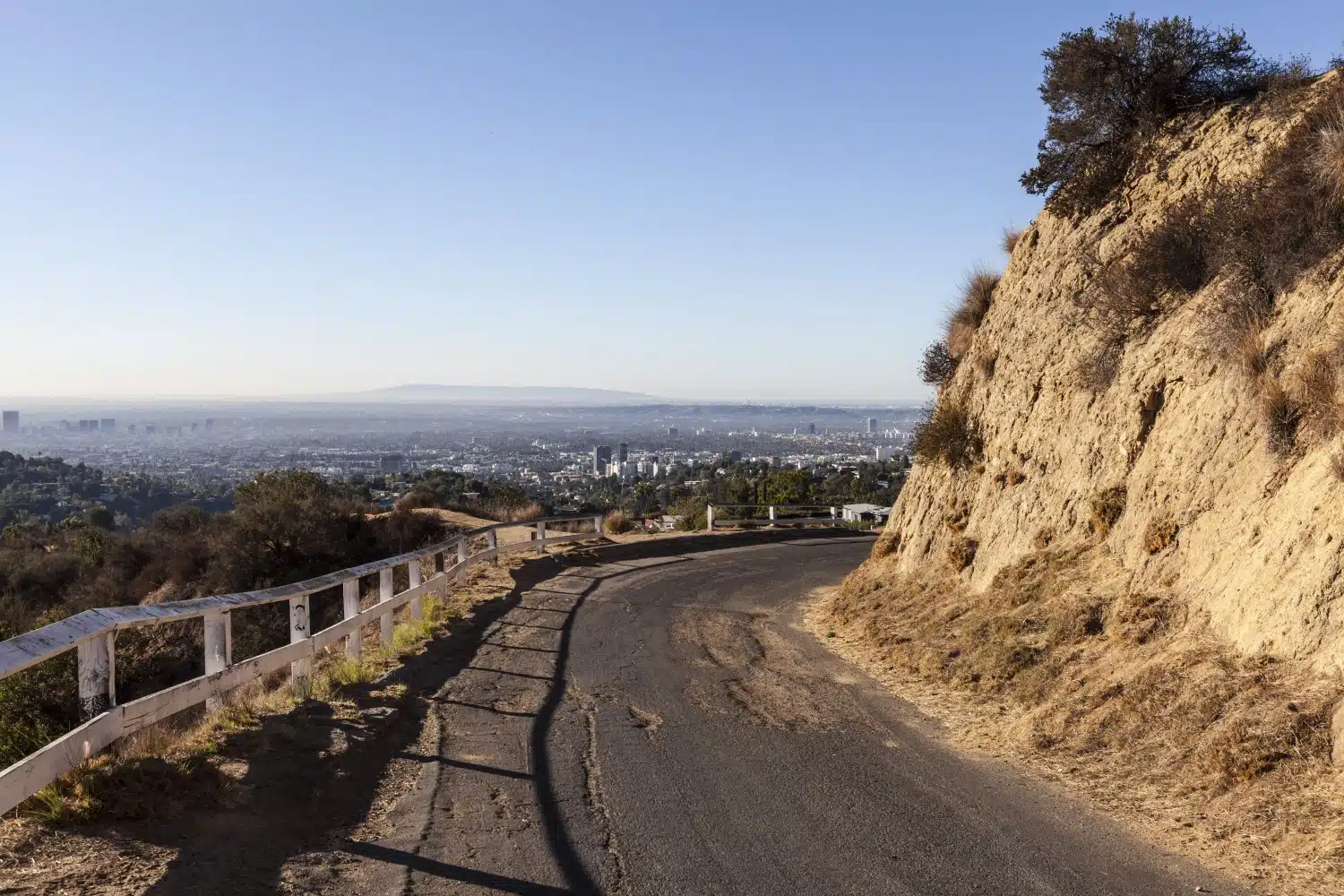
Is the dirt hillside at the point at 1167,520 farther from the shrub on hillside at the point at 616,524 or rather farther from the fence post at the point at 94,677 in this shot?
the shrub on hillside at the point at 616,524

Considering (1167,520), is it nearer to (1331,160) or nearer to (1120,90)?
(1331,160)

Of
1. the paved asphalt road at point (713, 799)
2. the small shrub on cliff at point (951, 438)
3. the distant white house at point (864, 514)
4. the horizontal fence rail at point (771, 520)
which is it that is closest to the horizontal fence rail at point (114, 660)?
the paved asphalt road at point (713, 799)

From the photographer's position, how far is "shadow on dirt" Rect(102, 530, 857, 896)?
5238 millimetres

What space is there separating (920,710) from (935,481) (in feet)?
29.6

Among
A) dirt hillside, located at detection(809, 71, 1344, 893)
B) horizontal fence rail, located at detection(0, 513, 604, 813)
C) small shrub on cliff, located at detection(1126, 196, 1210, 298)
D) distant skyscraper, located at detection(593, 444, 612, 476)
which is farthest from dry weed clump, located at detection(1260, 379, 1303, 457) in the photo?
distant skyscraper, located at detection(593, 444, 612, 476)

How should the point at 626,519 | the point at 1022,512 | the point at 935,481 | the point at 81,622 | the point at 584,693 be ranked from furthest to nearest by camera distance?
1. the point at 626,519
2. the point at 935,481
3. the point at 1022,512
4. the point at 584,693
5. the point at 81,622

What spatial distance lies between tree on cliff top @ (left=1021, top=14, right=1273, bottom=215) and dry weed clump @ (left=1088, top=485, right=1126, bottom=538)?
21.0ft

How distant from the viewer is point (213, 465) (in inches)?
3816

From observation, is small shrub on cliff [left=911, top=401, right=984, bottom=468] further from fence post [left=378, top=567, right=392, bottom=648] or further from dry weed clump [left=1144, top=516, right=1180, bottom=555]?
fence post [left=378, top=567, right=392, bottom=648]

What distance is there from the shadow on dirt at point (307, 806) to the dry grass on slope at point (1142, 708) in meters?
3.80

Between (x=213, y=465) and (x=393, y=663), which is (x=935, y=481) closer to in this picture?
(x=393, y=663)

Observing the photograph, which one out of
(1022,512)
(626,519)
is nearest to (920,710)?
(1022,512)

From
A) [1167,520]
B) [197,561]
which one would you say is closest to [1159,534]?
[1167,520]

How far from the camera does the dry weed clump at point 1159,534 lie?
10914 millimetres
